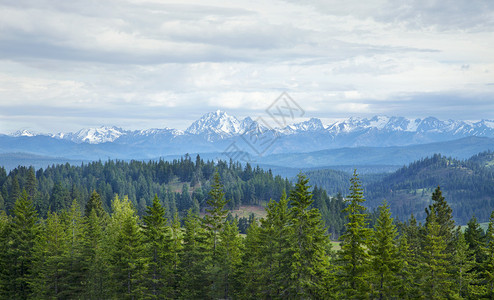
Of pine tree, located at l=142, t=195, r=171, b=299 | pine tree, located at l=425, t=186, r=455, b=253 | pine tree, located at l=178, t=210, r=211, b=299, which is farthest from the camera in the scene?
pine tree, located at l=425, t=186, r=455, b=253

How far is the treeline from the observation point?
46.1 m

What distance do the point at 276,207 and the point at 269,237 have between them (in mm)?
3756

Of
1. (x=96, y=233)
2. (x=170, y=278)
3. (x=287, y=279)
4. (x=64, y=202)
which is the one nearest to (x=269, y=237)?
(x=287, y=279)

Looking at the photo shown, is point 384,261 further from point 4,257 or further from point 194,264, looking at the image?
point 4,257

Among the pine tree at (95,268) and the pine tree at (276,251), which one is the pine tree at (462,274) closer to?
the pine tree at (276,251)

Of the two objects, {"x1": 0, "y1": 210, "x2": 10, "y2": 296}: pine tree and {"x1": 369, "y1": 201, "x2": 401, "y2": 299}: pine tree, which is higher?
{"x1": 369, "y1": 201, "x2": 401, "y2": 299}: pine tree

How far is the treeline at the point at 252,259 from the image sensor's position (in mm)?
46062

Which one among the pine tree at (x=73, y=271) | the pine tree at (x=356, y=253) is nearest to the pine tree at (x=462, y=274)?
the pine tree at (x=356, y=253)

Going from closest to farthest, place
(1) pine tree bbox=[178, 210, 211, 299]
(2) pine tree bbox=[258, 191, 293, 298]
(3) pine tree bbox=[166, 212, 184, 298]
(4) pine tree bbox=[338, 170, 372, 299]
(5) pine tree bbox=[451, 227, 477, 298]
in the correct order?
1. (4) pine tree bbox=[338, 170, 372, 299]
2. (2) pine tree bbox=[258, 191, 293, 298]
3. (5) pine tree bbox=[451, 227, 477, 298]
4. (1) pine tree bbox=[178, 210, 211, 299]
5. (3) pine tree bbox=[166, 212, 184, 298]

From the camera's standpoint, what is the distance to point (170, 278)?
2436 inches

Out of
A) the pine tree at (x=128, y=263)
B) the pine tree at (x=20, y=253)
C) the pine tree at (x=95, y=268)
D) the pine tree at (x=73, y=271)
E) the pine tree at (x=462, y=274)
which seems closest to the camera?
the pine tree at (x=462, y=274)

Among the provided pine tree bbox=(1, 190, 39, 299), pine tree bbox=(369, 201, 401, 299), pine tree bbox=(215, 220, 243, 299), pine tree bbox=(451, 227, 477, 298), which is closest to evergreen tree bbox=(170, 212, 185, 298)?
pine tree bbox=(215, 220, 243, 299)

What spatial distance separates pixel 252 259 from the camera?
56.9 m

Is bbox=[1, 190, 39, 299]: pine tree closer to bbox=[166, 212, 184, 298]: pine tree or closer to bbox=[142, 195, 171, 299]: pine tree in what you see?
bbox=[142, 195, 171, 299]: pine tree
